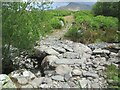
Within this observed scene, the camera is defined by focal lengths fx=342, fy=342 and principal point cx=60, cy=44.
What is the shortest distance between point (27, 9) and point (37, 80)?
4.38 feet

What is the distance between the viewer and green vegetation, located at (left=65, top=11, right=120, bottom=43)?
927 cm

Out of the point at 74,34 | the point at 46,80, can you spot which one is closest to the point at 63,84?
the point at 46,80

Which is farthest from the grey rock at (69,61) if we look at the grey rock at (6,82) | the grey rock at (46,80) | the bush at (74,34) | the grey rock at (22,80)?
the bush at (74,34)

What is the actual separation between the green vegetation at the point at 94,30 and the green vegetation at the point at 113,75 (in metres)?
2.98

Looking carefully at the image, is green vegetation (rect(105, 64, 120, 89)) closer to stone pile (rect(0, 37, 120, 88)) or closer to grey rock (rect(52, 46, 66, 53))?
stone pile (rect(0, 37, 120, 88))

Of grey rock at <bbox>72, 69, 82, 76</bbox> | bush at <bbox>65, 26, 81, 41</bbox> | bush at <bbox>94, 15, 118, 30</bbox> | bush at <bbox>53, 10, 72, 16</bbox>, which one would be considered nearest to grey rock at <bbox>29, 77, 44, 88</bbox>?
grey rock at <bbox>72, 69, 82, 76</bbox>

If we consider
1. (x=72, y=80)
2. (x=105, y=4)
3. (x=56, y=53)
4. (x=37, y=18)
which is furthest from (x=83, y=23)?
(x=72, y=80)

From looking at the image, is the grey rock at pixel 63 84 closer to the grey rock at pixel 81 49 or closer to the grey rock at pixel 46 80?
the grey rock at pixel 46 80

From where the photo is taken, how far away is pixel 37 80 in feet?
17.7

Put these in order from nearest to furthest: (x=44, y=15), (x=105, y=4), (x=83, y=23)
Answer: (x=44, y=15)
(x=83, y=23)
(x=105, y=4)

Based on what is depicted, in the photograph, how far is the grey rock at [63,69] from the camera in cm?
578

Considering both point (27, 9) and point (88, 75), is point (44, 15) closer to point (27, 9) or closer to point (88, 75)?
point (27, 9)

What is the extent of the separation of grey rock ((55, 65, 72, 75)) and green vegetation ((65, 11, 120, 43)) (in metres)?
3.13

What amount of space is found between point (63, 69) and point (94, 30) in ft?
14.1
